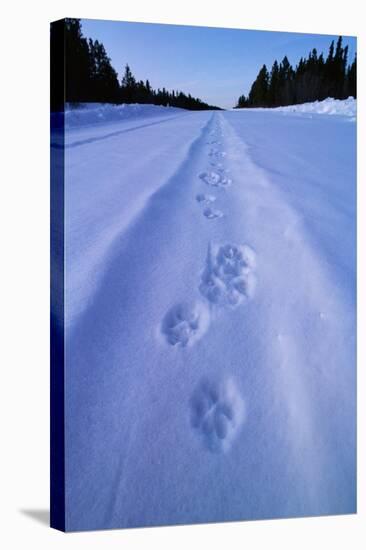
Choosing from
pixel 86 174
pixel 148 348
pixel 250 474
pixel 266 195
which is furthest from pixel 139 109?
pixel 250 474

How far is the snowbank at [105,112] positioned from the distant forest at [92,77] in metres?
0.03

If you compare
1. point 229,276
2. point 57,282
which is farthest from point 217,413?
point 57,282

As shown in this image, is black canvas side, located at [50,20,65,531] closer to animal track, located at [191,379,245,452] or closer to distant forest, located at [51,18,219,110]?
distant forest, located at [51,18,219,110]

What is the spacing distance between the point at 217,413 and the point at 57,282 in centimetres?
87

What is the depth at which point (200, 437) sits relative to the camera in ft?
11.8

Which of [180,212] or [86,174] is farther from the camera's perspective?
[180,212]

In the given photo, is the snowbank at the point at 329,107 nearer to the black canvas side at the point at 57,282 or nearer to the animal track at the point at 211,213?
the animal track at the point at 211,213

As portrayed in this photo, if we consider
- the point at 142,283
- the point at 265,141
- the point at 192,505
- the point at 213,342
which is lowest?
the point at 192,505

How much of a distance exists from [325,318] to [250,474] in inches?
30.8

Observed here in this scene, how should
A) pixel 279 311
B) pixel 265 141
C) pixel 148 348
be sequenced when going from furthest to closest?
1. pixel 265 141
2. pixel 279 311
3. pixel 148 348

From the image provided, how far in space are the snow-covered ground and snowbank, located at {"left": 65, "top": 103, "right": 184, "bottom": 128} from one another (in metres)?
0.03

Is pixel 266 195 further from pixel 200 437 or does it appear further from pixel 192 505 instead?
pixel 192 505

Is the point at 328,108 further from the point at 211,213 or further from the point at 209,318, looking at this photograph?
the point at 209,318

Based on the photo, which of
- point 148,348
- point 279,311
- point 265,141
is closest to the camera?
point 148,348
